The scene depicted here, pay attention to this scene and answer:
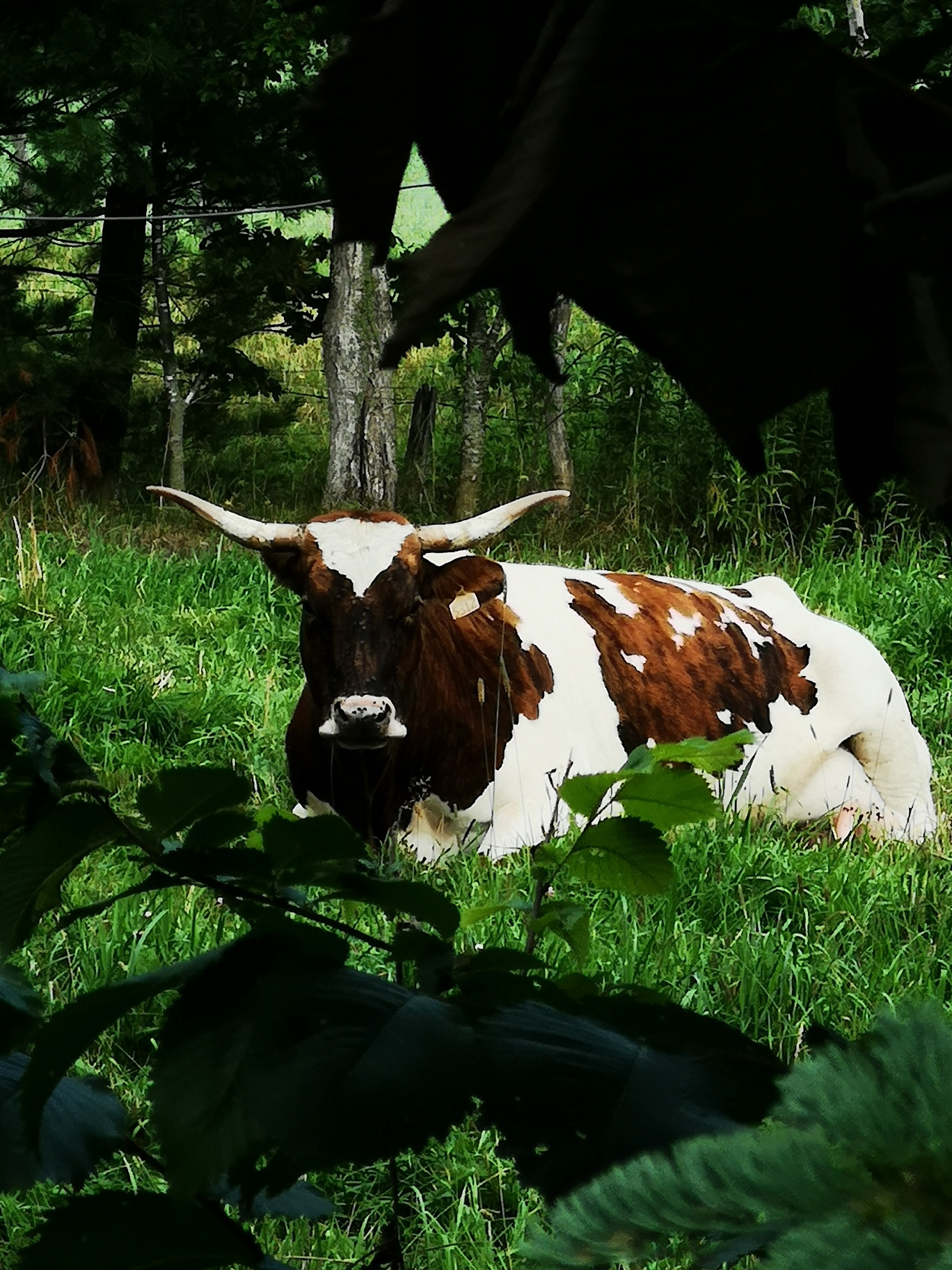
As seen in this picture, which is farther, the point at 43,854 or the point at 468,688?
the point at 468,688

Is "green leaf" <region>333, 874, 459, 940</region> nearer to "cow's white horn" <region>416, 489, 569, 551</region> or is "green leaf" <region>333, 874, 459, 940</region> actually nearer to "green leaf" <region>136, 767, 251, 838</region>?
"green leaf" <region>136, 767, 251, 838</region>

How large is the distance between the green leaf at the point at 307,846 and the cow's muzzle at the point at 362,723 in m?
3.38

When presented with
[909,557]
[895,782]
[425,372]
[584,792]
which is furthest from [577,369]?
[584,792]

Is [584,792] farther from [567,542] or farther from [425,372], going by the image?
[425,372]

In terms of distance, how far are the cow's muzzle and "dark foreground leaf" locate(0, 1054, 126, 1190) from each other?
3.29m

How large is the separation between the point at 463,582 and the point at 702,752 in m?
3.55

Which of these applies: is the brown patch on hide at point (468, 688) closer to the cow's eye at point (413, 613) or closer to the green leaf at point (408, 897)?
the cow's eye at point (413, 613)

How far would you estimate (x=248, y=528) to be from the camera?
16.0 feet

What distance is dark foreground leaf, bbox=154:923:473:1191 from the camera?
590mm

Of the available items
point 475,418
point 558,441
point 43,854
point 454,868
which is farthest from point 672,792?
point 475,418

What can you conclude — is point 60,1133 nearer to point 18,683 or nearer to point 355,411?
point 18,683

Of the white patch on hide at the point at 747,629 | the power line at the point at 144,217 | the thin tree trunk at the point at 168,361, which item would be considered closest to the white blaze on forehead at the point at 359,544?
the white patch on hide at the point at 747,629

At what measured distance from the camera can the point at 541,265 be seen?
1.46ft

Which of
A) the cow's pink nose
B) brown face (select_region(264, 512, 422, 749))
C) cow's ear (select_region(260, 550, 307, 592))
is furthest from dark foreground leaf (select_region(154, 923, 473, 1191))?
cow's ear (select_region(260, 550, 307, 592))
